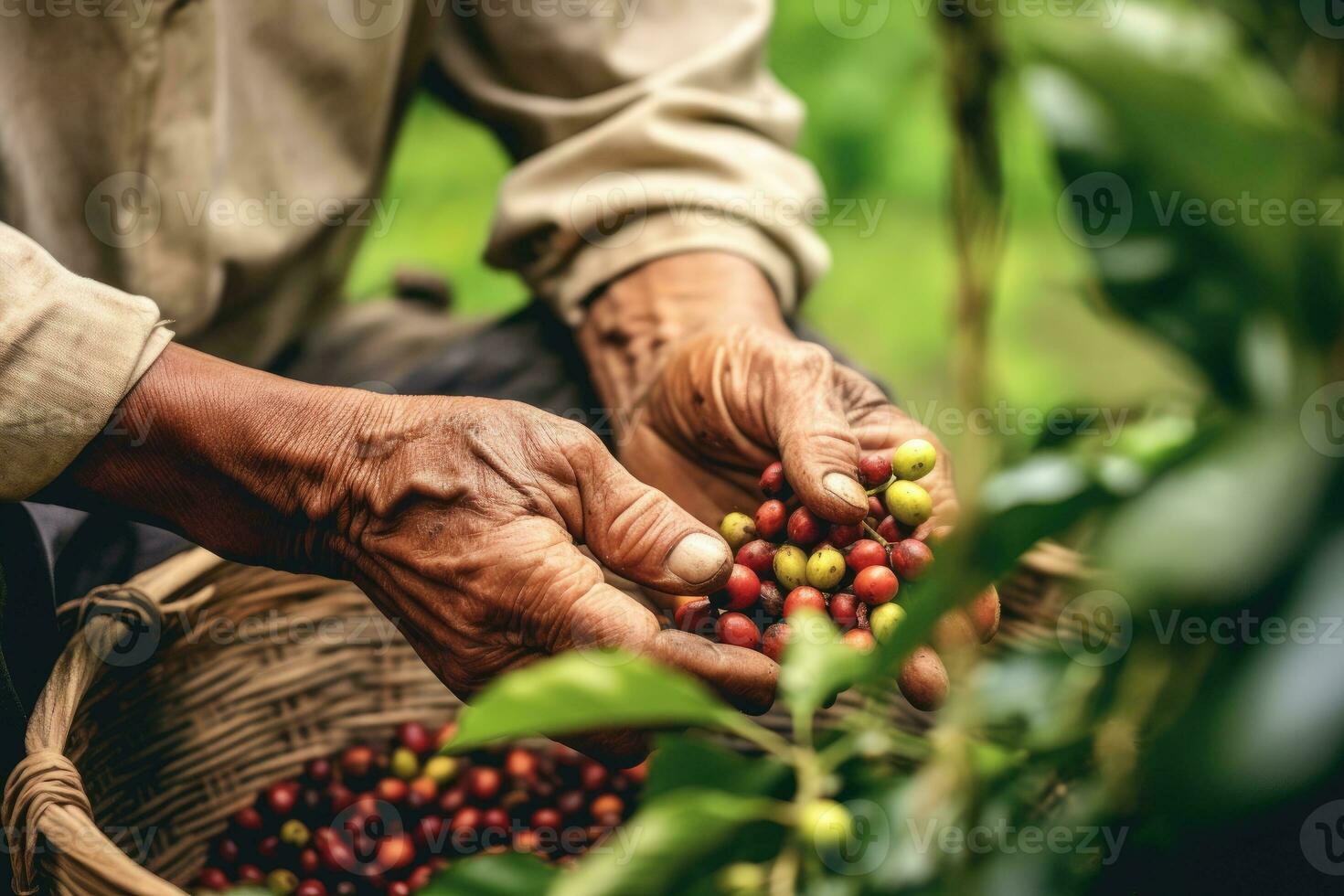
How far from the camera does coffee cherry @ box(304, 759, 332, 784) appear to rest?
145cm

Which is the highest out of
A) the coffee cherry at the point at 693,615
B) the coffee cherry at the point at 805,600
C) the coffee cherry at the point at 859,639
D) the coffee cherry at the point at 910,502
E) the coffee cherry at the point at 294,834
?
the coffee cherry at the point at 910,502

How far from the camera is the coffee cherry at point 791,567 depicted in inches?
44.5

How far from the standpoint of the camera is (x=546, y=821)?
1.42 m

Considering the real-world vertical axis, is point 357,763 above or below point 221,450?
below

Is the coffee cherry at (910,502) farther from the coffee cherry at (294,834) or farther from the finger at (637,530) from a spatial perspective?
the coffee cherry at (294,834)

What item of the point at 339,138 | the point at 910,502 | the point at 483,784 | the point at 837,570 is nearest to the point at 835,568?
the point at 837,570

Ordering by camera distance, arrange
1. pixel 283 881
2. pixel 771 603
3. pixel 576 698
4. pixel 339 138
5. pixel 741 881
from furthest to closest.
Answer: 1. pixel 339 138
2. pixel 283 881
3. pixel 771 603
4. pixel 741 881
5. pixel 576 698

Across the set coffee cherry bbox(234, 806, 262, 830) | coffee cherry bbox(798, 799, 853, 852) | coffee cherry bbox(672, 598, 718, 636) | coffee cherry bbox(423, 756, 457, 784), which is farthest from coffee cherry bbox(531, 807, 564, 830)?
coffee cherry bbox(798, 799, 853, 852)

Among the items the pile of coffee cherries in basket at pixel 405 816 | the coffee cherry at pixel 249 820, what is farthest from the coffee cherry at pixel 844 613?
the coffee cherry at pixel 249 820

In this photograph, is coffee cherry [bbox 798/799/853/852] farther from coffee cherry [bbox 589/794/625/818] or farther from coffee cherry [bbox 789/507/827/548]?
coffee cherry [bbox 589/794/625/818]

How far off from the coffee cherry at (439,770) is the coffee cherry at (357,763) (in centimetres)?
8

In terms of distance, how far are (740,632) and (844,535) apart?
0.16m

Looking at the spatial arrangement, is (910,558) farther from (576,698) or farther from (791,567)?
(576,698)

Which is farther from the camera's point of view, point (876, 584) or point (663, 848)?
point (876, 584)
